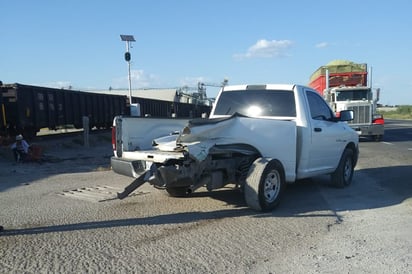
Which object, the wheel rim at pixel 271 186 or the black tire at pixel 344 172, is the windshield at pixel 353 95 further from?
the wheel rim at pixel 271 186

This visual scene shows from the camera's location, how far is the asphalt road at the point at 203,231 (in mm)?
4516

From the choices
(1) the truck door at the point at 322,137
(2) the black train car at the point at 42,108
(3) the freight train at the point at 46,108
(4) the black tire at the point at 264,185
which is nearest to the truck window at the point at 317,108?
(1) the truck door at the point at 322,137

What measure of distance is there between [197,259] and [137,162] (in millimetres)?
2235

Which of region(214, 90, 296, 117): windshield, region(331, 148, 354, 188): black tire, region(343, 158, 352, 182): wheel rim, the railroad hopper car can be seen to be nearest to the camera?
region(214, 90, 296, 117): windshield

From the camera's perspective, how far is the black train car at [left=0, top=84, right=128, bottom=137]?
1745cm

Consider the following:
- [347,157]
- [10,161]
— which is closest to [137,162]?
[347,157]

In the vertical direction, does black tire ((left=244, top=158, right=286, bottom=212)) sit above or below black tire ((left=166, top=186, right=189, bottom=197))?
above

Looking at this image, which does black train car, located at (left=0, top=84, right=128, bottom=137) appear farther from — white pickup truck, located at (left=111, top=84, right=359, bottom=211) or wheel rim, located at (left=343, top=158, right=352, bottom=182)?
wheel rim, located at (left=343, top=158, right=352, bottom=182)

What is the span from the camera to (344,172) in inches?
353

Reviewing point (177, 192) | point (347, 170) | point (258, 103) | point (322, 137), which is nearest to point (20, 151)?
point (177, 192)

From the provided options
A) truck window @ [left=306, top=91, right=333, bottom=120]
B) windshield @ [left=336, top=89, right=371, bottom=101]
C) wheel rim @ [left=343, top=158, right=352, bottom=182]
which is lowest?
wheel rim @ [left=343, top=158, right=352, bottom=182]

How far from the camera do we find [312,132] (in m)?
7.65

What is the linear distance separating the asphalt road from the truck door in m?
0.63

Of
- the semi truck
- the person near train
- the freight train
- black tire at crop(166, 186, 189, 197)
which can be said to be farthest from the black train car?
the semi truck
